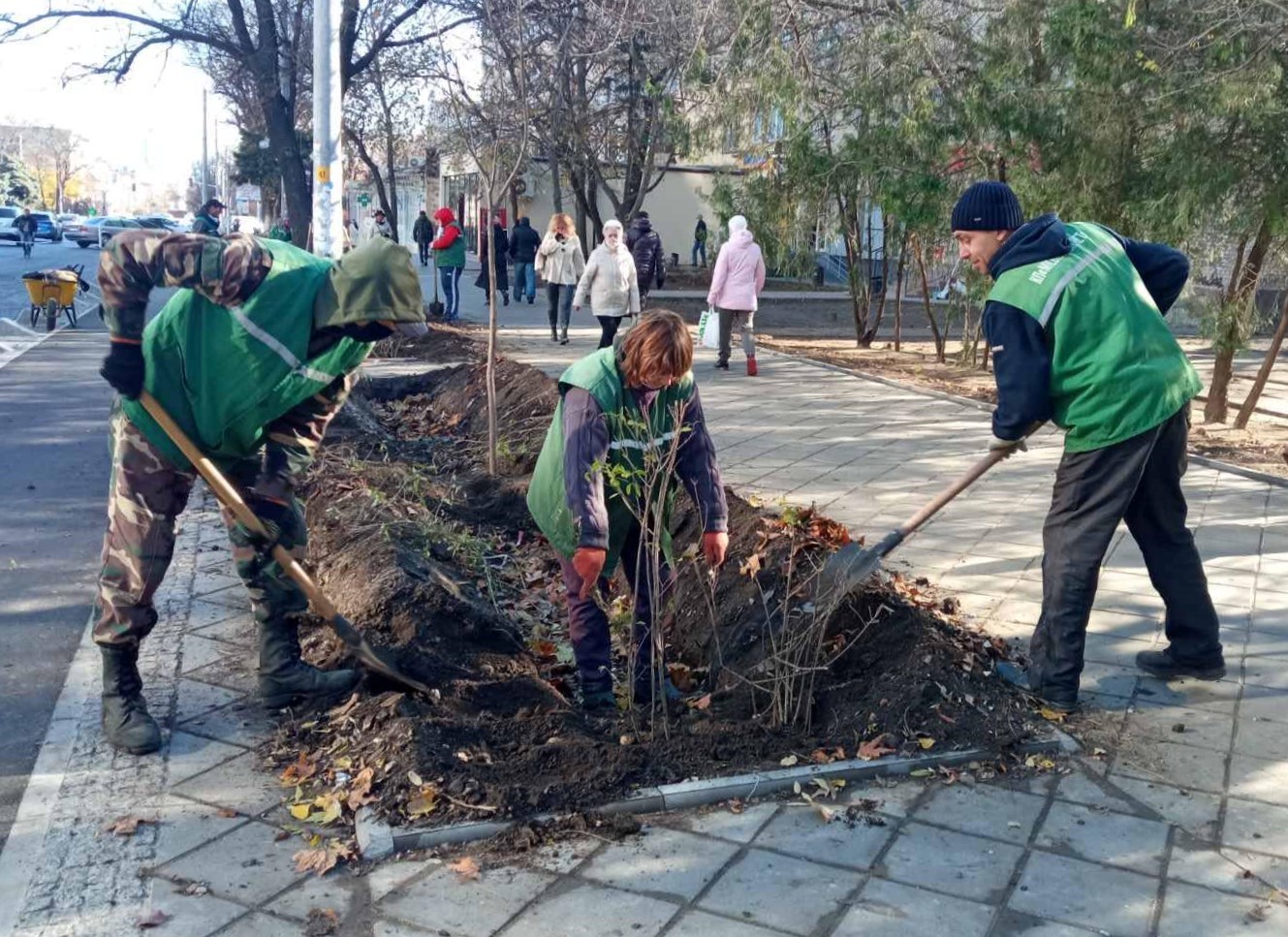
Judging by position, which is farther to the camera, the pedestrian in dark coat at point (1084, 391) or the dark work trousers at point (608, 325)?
the dark work trousers at point (608, 325)

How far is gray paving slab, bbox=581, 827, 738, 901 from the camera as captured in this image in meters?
3.18

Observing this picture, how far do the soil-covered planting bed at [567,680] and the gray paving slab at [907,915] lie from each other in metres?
0.71

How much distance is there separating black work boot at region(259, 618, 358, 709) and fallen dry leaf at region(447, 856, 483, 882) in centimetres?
122

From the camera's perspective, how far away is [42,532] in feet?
22.6

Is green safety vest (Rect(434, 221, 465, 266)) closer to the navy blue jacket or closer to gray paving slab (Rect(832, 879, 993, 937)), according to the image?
the navy blue jacket

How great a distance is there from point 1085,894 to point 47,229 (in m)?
60.9

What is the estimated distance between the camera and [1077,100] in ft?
32.9

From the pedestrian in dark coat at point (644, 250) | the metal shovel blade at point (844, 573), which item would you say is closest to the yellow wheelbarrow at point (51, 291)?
the pedestrian in dark coat at point (644, 250)

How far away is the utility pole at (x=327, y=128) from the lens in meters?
11.6

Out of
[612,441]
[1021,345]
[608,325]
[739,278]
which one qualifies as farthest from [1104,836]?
[608,325]

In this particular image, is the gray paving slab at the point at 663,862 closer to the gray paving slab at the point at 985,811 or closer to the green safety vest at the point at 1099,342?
the gray paving slab at the point at 985,811

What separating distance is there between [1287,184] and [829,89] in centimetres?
602

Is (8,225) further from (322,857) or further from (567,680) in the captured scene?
(322,857)

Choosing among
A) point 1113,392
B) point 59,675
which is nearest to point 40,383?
point 59,675
